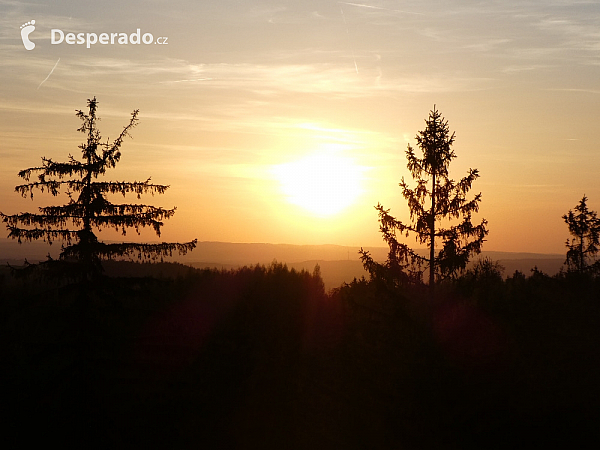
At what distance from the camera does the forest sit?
2117cm

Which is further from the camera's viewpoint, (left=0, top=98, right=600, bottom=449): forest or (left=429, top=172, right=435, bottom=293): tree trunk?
(left=429, top=172, right=435, bottom=293): tree trunk

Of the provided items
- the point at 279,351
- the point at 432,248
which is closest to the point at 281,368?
the point at 279,351

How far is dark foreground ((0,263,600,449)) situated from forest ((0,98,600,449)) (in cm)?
6

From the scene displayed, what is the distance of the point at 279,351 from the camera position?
2656cm

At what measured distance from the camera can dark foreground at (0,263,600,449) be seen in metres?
21.7

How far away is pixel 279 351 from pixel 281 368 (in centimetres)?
80

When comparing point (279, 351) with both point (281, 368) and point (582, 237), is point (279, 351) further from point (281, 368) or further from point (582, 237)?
point (582, 237)

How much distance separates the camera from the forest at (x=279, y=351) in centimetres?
2117

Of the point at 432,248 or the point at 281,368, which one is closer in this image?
the point at 281,368

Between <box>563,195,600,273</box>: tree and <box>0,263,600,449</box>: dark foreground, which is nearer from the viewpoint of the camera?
<box>0,263,600,449</box>: dark foreground

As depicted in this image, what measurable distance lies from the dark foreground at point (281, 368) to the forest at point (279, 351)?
0.06 meters

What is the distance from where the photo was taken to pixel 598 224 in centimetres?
4031

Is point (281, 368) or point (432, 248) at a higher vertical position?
point (432, 248)

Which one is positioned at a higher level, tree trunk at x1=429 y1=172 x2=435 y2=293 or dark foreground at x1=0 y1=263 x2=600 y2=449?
tree trunk at x1=429 y1=172 x2=435 y2=293
